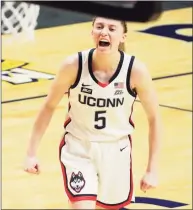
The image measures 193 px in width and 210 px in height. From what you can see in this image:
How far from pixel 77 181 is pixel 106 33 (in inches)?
20.6

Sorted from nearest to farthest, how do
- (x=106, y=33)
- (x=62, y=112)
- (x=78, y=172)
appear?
(x=106, y=33), (x=78, y=172), (x=62, y=112)

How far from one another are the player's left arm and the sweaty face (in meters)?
0.18

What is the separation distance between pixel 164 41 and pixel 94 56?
5.11 m

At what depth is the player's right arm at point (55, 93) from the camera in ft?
6.77

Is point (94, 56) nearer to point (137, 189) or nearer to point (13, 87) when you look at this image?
point (137, 189)

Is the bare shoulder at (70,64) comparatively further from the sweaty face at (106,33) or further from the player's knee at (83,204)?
the player's knee at (83,204)

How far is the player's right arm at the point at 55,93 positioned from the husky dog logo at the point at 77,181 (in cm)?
13

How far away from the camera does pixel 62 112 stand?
5.27m

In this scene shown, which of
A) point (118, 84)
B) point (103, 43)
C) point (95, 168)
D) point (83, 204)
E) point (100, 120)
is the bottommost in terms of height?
point (83, 204)

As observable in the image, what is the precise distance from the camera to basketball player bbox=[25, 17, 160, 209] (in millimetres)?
2061

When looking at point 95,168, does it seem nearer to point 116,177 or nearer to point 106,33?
point 116,177

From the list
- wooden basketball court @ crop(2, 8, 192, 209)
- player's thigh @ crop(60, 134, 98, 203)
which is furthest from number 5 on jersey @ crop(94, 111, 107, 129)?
wooden basketball court @ crop(2, 8, 192, 209)

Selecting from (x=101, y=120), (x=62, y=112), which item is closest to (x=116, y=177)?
(x=101, y=120)

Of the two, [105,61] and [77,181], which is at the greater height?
[105,61]
